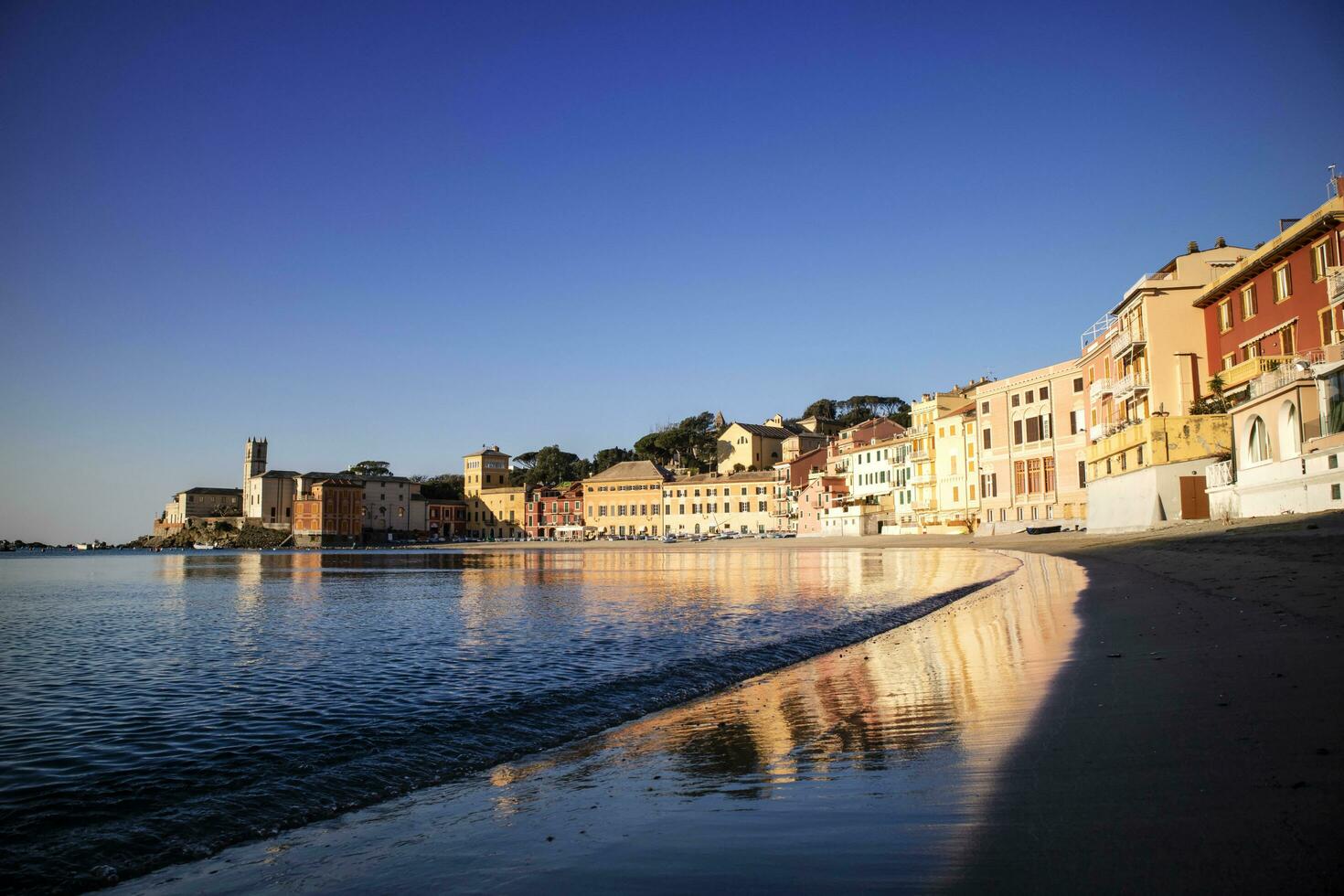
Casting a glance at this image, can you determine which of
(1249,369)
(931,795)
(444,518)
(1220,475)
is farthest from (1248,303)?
(444,518)

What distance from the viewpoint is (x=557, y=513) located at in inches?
5517

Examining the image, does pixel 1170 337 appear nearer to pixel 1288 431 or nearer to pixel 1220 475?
pixel 1220 475

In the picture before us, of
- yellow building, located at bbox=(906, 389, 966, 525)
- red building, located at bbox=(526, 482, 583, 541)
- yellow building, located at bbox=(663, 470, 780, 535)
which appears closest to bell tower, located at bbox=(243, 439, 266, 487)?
red building, located at bbox=(526, 482, 583, 541)

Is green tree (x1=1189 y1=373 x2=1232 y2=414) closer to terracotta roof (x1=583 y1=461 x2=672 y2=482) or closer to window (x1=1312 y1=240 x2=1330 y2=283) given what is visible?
window (x1=1312 y1=240 x2=1330 y2=283)

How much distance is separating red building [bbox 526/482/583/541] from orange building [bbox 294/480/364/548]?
30693mm

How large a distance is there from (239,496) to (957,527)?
160 m

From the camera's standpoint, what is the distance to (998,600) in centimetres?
1912

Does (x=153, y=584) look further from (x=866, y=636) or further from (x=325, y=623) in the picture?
(x=866, y=636)

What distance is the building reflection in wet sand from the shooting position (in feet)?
13.5

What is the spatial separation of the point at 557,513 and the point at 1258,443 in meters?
120

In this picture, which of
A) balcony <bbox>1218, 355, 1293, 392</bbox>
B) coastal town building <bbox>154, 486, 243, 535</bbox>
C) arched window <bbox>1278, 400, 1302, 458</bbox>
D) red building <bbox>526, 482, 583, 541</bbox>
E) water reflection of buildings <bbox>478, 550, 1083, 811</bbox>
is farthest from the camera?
coastal town building <bbox>154, 486, 243, 535</bbox>

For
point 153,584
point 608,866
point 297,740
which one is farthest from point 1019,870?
point 153,584

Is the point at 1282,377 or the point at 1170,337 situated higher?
the point at 1170,337

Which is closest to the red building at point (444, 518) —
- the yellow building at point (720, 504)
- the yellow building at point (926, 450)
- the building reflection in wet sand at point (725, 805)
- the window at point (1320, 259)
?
the yellow building at point (720, 504)
